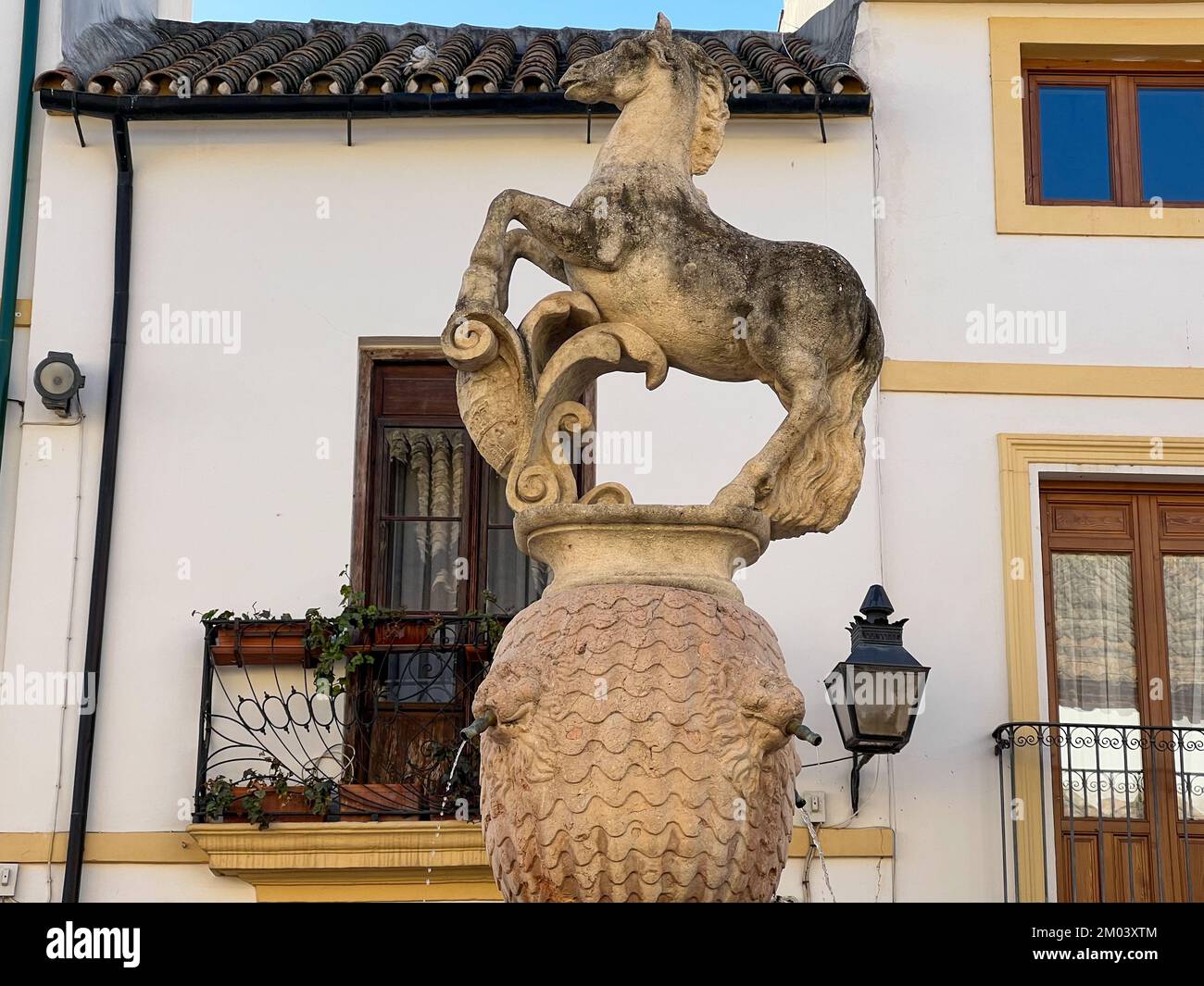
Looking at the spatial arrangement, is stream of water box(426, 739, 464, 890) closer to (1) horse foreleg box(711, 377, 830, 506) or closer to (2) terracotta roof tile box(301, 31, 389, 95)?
(2) terracotta roof tile box(301, 31, 389, 95)

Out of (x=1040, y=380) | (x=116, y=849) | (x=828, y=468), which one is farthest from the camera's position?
(x=1040, y=380)

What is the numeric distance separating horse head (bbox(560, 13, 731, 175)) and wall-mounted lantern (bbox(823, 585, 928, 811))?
11.1ft

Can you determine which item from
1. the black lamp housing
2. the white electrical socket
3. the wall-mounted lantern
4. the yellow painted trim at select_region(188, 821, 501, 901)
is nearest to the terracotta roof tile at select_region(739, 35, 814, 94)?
the wall-mounted lantern

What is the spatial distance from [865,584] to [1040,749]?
1.14m

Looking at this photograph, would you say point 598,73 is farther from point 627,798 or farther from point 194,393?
point 194,393

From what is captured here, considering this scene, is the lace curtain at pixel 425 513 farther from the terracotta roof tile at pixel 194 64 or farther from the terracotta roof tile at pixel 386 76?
the terracotta roof tile at pixel 194 64

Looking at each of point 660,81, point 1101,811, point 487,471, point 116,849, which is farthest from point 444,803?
point 660,81

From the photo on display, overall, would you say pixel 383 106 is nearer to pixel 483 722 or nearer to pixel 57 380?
pixel 57 380

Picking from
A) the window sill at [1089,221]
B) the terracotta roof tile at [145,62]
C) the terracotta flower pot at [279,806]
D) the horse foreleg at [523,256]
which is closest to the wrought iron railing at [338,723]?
the terracotta flower pot at [279,806]

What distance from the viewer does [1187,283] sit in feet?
32.8

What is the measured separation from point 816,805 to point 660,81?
4.41 meters

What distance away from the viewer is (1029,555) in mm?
9516

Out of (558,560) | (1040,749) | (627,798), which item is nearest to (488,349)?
(558,560)

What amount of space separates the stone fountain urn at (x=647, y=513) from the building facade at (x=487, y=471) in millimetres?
3965
